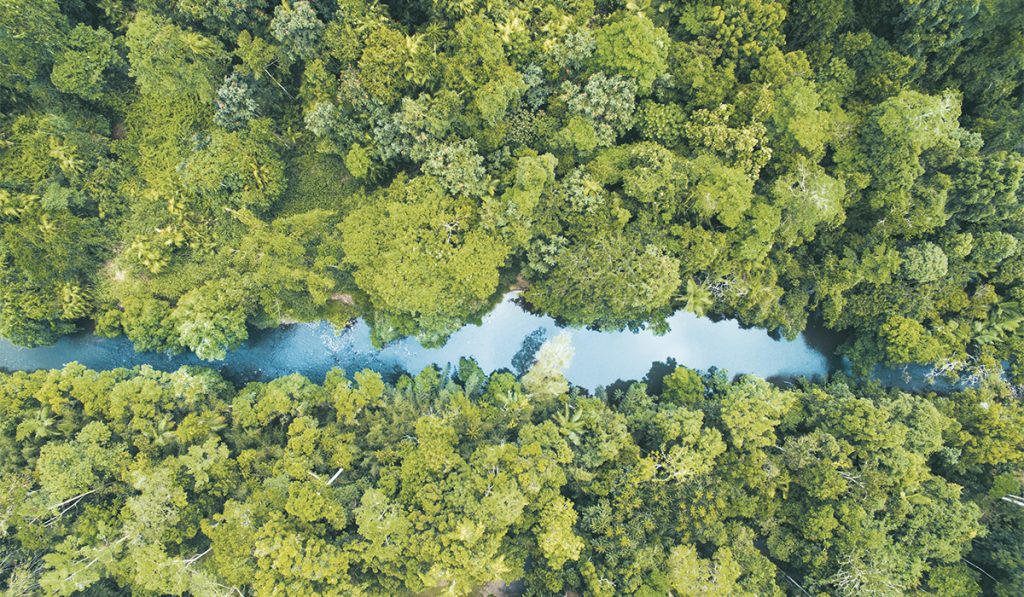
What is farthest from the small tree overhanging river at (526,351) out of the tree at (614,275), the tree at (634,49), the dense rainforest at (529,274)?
the tree at (634,49)

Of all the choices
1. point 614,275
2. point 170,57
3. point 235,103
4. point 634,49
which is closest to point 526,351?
point 614,275

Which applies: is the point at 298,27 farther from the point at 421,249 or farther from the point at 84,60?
the point at 84,60

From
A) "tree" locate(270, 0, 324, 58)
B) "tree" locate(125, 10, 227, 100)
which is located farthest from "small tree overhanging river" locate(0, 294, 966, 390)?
"tree" locate(270, 0, 324, 58)

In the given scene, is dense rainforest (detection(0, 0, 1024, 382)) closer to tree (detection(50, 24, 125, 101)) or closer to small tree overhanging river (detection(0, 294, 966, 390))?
tree (detection(50, 24, 125, 101))

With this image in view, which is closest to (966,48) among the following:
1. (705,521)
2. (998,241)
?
(998,241)

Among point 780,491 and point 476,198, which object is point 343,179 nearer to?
point 476,198

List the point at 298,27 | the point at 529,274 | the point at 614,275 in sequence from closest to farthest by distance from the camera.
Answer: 1. the point at 298,27
2. the point at 614,275
3. the point at 529,274
